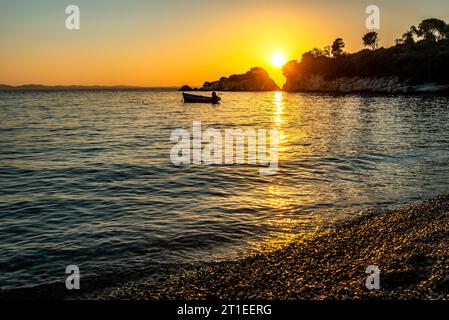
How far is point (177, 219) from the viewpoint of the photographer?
44.4 ft

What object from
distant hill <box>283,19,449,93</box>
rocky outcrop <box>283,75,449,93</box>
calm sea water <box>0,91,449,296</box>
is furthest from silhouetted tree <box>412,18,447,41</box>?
calm sea water <box>0,91,449,296</box>

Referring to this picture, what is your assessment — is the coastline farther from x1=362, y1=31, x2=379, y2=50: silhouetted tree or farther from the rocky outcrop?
x1=362, y1=31, x2=379, y2=50: silhouetted tree

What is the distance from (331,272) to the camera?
28.3ft

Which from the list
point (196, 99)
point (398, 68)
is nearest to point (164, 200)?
point (196, 99)

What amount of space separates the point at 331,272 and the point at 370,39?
202202mm

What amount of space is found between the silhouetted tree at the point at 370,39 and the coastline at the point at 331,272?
7809 inches

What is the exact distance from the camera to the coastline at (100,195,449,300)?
7.69 m

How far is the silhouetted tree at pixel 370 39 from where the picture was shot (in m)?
188

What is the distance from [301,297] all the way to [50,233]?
337 inches

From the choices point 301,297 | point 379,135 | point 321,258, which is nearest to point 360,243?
point 321,258

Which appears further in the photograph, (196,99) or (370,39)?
(370,39)

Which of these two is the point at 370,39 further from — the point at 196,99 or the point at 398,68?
the point at 196,99

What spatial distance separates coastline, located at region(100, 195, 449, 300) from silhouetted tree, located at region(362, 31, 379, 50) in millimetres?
198353
